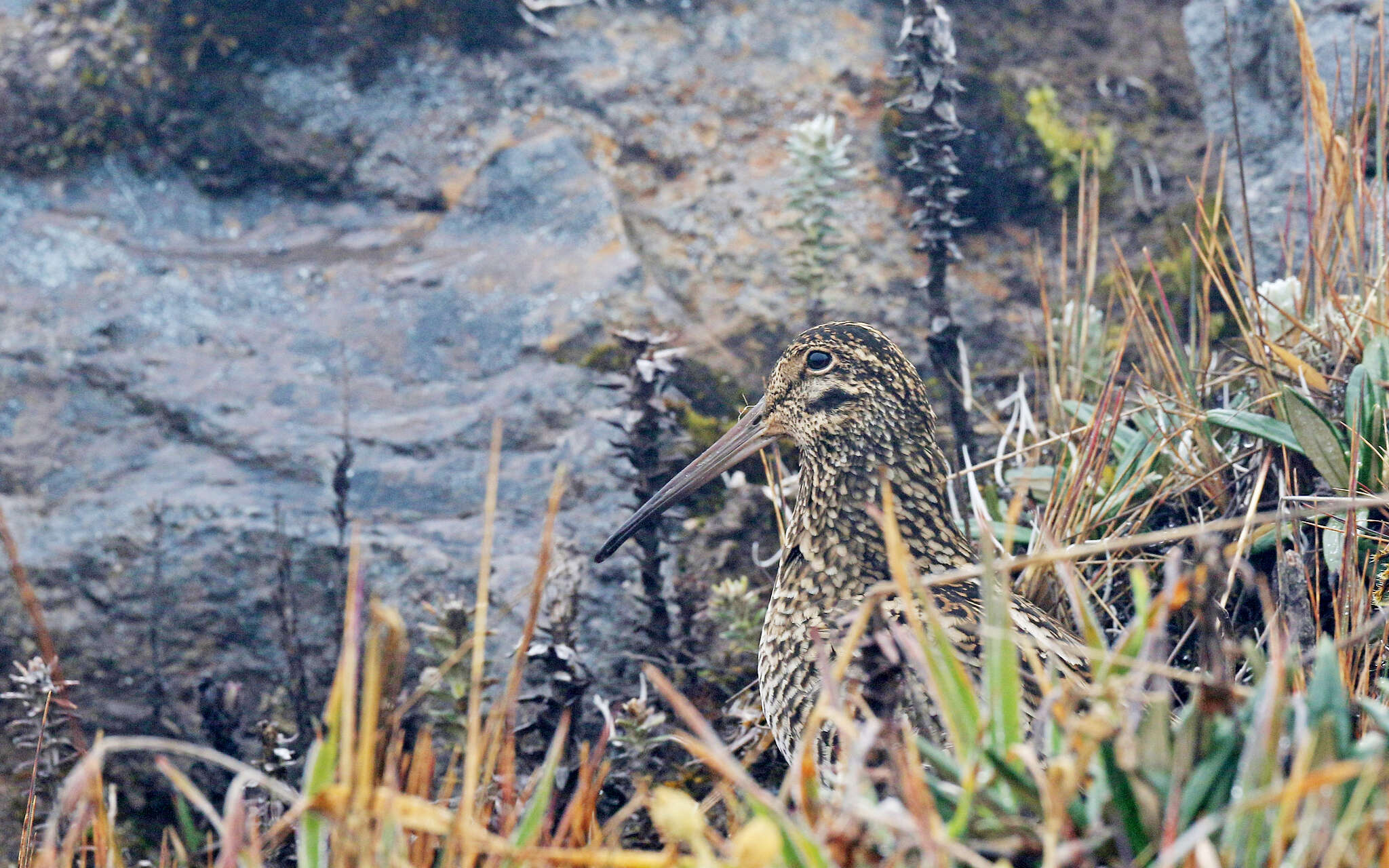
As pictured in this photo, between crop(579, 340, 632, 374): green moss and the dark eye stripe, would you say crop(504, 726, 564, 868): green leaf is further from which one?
crop(579, 340, 632, 374): green moss

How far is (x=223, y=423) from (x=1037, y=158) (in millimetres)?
3126

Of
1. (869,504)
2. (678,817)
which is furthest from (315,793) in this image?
(869,504)

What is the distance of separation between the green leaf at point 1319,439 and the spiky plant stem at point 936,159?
928mm

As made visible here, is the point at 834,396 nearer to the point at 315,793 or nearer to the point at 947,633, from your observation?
the point at 947,633

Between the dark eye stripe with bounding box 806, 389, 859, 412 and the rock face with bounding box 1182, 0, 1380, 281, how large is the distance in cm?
172

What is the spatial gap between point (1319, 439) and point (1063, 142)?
77.8 inches

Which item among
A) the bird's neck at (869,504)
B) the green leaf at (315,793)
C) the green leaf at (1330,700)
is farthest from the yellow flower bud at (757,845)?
the bird's neck at (869,504)

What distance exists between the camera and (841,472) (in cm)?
327

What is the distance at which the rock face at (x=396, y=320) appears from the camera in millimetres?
3770

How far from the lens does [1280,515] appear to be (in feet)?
7.23

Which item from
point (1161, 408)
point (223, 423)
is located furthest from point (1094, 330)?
point (223, 423)

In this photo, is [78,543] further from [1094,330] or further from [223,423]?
[1094,330]

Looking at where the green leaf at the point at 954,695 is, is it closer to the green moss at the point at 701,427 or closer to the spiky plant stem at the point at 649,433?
the spiky plant stem at the point at 649,433

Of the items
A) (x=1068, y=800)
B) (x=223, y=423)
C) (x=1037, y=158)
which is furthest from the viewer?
(x=1037, y=158)
